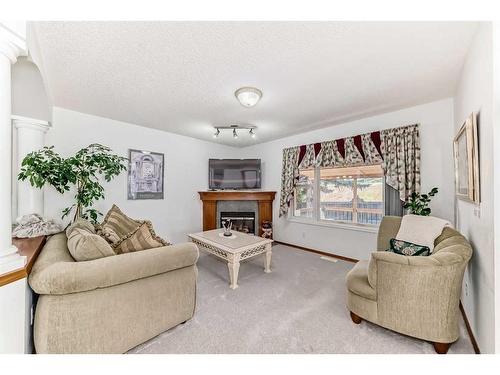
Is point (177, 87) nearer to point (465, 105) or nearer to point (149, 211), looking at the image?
point (149, 211)

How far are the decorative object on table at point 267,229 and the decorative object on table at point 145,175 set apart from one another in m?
2.24

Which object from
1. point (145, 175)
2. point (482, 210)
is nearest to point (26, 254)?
point (145, 175)

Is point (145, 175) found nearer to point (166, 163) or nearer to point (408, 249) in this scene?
point (166, 163)

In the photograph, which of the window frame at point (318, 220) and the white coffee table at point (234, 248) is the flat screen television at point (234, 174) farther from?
the white coffee table at point (234, 248)

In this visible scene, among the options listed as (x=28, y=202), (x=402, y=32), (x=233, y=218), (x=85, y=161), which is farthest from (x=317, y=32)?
(x=233, y=218)

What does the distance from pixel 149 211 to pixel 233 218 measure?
1.78m

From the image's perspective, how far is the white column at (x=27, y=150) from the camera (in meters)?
2.48

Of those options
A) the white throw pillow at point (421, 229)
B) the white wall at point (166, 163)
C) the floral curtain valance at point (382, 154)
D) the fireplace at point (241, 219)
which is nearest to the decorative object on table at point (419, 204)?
the floral curtain valance at point (382, 154)

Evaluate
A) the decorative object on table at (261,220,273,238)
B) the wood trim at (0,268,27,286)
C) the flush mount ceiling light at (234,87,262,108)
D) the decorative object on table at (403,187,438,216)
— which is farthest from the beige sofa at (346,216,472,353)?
the decorative object on table at (261,220,273,238)

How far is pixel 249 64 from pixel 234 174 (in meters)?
3.07

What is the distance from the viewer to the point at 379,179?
3348 mm

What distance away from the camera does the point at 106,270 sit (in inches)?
54.3

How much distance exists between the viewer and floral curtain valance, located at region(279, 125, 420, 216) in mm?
2873
